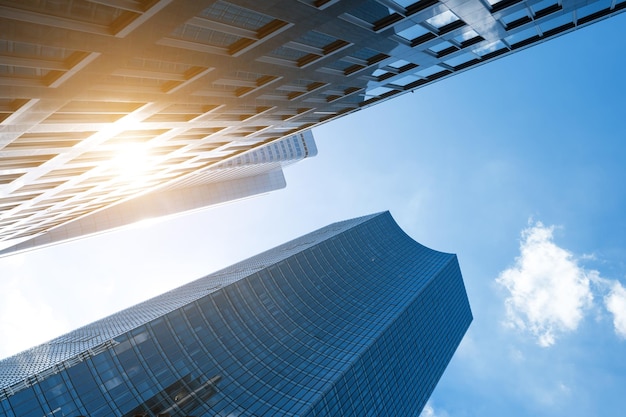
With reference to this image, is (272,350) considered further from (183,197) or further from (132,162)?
(183,197)

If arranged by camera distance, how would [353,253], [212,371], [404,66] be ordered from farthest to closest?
[353,253] → [212,371] → [404,66]

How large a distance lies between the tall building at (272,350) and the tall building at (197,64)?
94.6ft

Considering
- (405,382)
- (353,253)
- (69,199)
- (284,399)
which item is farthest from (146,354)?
(353,253)

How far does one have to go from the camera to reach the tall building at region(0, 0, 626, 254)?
1502 cm

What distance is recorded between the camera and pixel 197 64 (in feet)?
66.4

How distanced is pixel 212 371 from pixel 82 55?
6551cm

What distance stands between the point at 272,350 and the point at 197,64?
3076 inches

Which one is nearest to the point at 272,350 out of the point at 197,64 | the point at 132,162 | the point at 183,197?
the point at 132,162

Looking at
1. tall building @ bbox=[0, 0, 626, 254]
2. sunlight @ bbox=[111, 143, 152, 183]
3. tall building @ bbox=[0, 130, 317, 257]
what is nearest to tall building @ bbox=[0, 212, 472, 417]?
tall building @ bbox=[0, 130, 317, 257]

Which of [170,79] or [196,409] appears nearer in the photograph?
[170,79]

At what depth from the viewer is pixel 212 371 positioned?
71.6 m

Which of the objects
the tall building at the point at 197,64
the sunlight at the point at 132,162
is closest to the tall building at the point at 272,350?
the sunlight at the point at 132,162

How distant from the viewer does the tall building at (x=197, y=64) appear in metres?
15.0

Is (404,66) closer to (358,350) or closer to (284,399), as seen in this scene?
(284,399)
